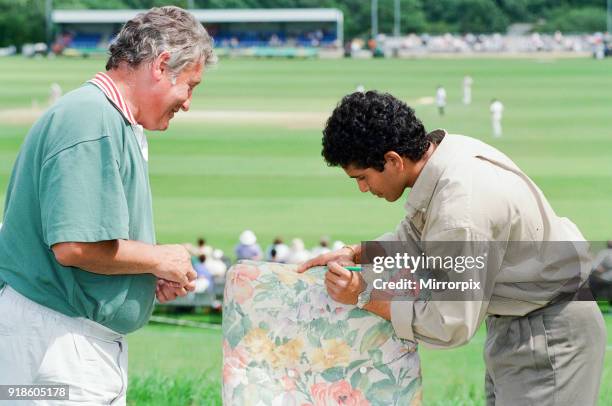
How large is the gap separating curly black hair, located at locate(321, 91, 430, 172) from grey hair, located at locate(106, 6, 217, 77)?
A: 0.48m

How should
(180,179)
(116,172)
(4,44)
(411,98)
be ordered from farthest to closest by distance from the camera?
(4,44) → (411,98) → (180,179) → (116,172)

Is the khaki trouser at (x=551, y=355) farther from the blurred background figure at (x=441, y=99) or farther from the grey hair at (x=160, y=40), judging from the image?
the blurred background figure at (x=441, y=99)

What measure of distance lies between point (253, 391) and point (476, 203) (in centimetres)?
93

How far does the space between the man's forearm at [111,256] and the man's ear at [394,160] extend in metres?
0.75

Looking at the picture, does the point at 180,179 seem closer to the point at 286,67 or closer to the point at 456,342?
the point at 456,342

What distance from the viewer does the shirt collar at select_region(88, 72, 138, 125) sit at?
3.46 meters

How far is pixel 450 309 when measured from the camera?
3418mm

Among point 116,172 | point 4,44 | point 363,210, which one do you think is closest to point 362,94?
point 116,172

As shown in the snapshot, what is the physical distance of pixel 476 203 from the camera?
338 centimetres

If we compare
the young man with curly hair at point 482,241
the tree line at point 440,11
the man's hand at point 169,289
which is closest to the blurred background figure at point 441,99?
the young man with curly hair at point 482,241

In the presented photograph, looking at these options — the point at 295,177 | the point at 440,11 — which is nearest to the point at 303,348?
the point at 295,177

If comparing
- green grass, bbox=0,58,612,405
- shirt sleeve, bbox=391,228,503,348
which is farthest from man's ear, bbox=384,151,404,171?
green grass, bbox=0,58,612,405

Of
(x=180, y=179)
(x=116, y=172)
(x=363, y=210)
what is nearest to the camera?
(x=116, y=172)

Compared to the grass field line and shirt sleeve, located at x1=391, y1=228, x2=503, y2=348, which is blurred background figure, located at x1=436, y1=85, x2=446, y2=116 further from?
shirt sleeve, located at x1=391, y1=228, x2=503, y2=348
